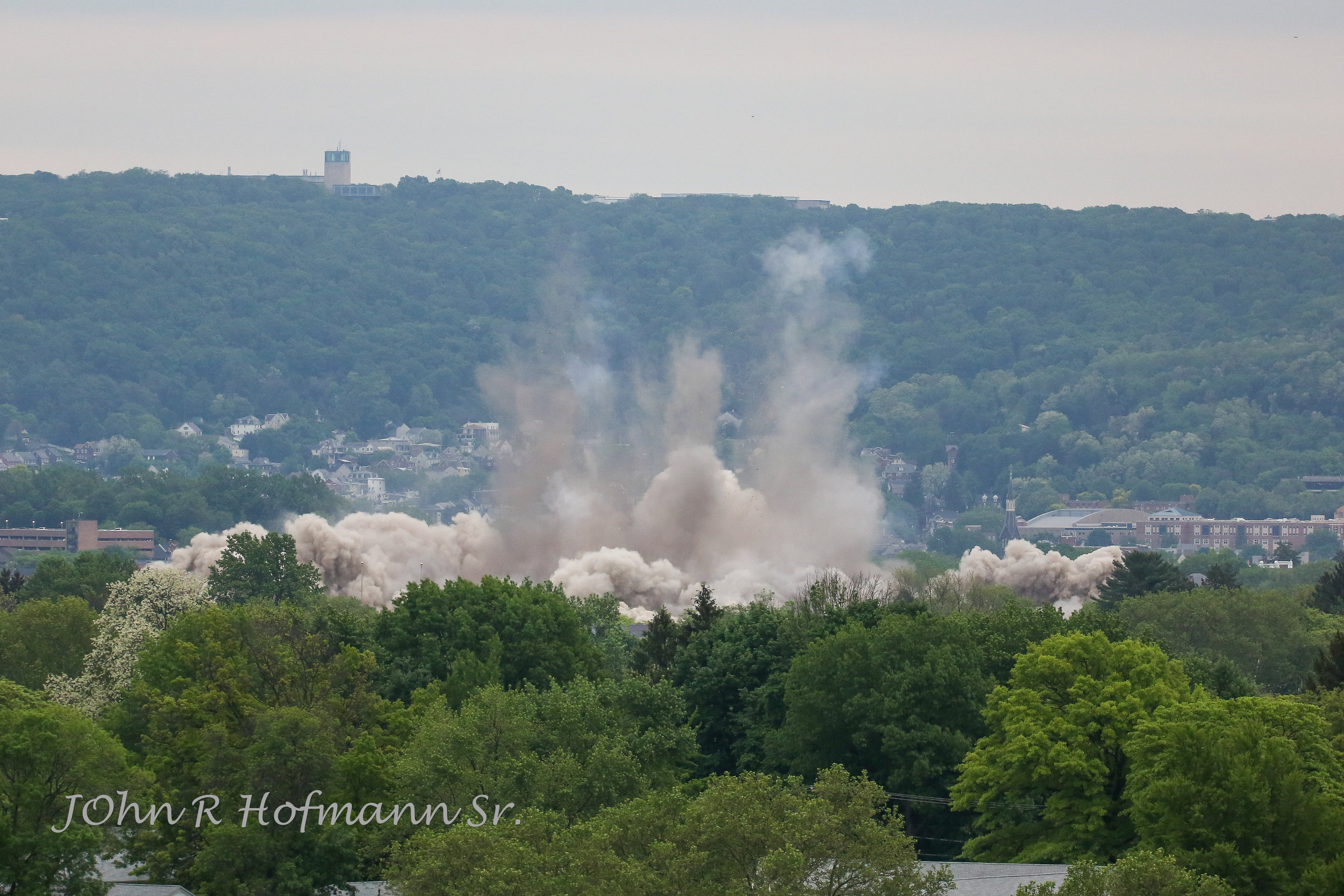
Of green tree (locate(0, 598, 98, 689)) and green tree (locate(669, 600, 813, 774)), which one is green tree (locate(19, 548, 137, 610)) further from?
green tree (locate(669, 600, 813, 774))

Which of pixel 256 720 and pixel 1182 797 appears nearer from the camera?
pixel 1182 797

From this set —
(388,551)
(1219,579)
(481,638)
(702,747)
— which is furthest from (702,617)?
(388,551)

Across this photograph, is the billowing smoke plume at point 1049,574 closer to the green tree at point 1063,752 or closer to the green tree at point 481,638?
the green tree at point 481,638

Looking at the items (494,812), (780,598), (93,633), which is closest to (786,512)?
(780,598)

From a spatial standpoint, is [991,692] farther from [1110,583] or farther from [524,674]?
[1110,583]

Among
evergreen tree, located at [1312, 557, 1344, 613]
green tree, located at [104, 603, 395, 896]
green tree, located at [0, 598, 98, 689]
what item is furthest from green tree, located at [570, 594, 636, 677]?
evergreen tree, located at [1312, 557, 1344, 613]
